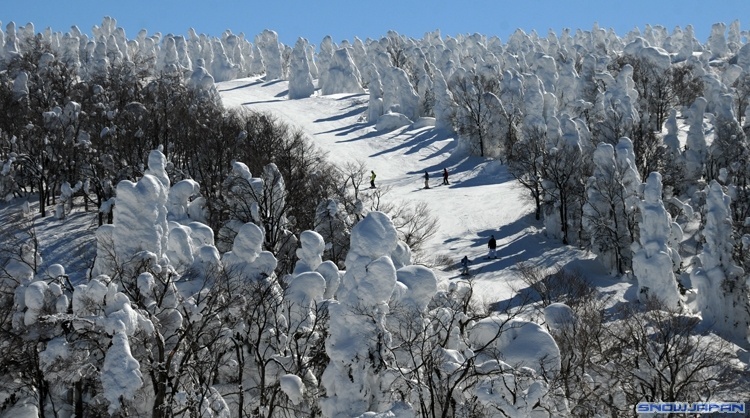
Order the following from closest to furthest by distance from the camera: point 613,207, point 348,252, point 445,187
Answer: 1. point 348,252
2. point 613,207
3. point 445,187

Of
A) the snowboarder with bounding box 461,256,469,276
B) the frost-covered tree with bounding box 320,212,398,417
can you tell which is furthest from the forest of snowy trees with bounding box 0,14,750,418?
the snowboarder with bounding box 461,256,469,276

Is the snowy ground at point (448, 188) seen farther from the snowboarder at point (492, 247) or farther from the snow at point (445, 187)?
the snowboarder at point (492, 247)

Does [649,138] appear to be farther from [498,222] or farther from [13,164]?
[13,164]

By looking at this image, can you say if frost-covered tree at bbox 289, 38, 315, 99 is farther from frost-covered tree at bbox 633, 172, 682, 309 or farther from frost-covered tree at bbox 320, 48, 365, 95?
frost-covered tree at bbox 633, 172, 682, 309

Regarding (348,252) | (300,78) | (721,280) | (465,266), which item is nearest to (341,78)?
(300,78)

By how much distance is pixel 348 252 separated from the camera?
81.1 ft

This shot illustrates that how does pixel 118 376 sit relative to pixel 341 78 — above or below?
below

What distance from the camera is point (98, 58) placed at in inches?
3991

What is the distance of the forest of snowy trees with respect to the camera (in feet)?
73.9

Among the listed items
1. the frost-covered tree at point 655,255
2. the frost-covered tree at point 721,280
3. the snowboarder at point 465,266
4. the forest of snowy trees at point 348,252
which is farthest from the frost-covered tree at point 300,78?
the frost-covered tree at point 721,280

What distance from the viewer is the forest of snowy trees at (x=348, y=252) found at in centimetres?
2252

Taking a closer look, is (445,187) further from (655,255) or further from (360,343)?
(360,343)

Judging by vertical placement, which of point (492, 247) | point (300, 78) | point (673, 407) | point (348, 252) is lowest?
point (492, 247)

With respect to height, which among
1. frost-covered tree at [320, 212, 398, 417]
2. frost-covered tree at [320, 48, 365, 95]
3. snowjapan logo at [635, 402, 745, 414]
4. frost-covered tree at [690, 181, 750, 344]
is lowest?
frost-covered tree at [690, 181, 750, 344]
